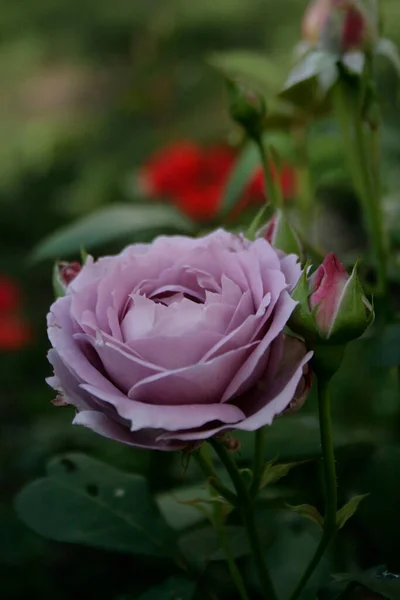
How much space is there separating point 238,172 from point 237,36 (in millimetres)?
970

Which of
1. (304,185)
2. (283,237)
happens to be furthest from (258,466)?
(304,185)

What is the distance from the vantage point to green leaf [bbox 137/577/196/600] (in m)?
0.44

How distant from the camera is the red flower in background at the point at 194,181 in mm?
1042

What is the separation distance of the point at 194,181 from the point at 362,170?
1.73 ft

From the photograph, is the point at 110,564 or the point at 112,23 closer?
the point at 110,564

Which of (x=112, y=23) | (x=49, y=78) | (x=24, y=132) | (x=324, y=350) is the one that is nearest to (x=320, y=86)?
(x=324, y=350)

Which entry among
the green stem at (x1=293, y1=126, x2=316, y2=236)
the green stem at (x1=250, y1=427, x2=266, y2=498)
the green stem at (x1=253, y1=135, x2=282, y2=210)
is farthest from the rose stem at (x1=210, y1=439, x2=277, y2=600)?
the green stem at (x1=293, y1=126, x2=316, y2=236)

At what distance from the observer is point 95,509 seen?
478 millimetres

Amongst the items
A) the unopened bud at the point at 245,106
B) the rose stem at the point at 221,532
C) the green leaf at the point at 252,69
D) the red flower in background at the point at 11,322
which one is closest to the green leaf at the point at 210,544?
the rose stem at the point at 221,532

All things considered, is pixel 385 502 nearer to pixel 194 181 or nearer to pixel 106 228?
pixel 106 228

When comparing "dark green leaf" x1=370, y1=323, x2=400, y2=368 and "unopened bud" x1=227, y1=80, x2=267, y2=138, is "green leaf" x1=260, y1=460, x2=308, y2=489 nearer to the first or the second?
"dark green leaf" x1=370, y1=323, x2=400, y2=368

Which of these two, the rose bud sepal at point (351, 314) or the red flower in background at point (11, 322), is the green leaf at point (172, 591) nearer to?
the rose bud sepal at point (351, 314)

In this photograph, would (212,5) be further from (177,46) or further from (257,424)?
(257,424)

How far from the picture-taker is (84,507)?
18.8 inches
